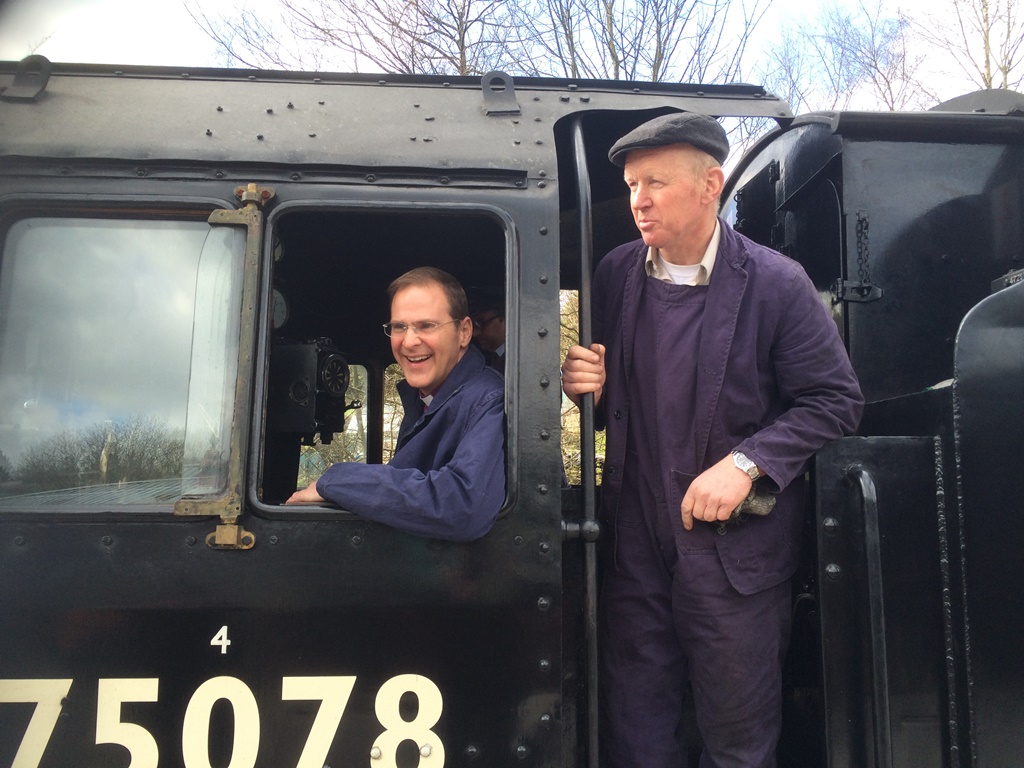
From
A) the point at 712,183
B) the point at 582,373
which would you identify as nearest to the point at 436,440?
the point at 582,373

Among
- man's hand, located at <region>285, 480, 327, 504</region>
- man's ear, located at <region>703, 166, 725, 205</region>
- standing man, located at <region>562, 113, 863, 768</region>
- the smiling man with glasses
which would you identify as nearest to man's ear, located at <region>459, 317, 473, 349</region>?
the smiling man with glasses

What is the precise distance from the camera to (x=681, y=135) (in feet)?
6.11

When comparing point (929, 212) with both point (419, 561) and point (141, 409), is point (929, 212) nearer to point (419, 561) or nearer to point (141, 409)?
point (419, 561)

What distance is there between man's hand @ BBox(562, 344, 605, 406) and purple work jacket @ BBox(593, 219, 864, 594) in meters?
0.13

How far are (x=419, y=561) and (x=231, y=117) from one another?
3.88 ft

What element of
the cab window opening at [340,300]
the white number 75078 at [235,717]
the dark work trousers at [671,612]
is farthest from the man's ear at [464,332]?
the white number 75078 at [235,717]

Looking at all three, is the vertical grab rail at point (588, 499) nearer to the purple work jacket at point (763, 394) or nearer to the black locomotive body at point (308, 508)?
the black locomotive body at point (308, 508)

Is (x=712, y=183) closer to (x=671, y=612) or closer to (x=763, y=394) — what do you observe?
(x=763, y=394)

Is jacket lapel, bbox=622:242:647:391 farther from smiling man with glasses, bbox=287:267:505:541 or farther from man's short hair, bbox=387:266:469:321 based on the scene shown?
man's short hair, bbox=387:266:469:321

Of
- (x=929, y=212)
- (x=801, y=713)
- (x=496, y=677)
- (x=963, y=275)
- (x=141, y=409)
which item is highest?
(x=929, y=212)

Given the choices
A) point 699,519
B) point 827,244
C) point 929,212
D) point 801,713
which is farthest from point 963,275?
point 801,713

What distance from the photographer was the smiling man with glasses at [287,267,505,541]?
169cm

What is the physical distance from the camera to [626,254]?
2.13 meters

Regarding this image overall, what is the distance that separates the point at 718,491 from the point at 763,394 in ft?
1.06
